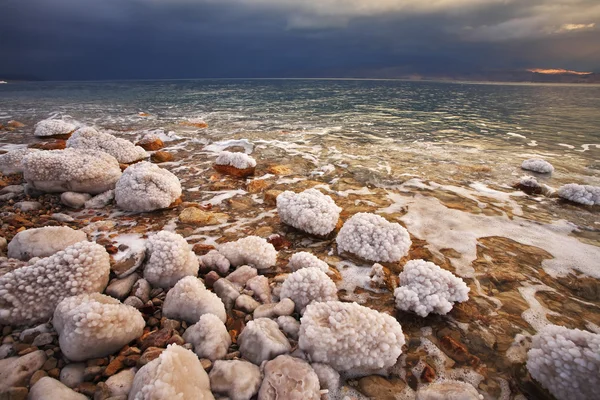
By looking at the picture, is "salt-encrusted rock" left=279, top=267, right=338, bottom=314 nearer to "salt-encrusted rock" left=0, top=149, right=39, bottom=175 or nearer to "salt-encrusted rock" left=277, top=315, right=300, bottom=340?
"salt-encrusted rock" left=277, top=315, right=300, bottom=340

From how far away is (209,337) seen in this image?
2.31 meters

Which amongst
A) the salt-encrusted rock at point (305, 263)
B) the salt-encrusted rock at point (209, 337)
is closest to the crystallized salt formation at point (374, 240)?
the salt-encrusted rock at point (305, 263)

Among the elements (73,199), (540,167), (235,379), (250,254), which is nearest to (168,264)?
(250,254)

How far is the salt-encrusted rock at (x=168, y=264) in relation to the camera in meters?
3.03

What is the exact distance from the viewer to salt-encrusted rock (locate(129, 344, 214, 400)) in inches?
68.2

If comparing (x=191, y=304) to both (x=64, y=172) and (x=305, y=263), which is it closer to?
(x=305, y=263)

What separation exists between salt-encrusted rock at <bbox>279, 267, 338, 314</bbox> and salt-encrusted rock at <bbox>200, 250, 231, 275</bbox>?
0.81m

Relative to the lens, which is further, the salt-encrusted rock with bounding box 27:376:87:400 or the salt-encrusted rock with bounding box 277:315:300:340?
the salt-encrusted rock with bounding box 277:315:300:340

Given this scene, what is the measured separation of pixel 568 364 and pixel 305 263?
232 centimetres

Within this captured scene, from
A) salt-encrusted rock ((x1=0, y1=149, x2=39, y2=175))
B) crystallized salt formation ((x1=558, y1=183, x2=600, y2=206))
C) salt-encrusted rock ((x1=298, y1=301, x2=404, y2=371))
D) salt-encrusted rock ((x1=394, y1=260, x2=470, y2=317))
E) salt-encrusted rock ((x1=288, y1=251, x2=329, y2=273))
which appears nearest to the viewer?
salt-encrusted rock ((x1=298, y1=301, x2=404, y2=371))

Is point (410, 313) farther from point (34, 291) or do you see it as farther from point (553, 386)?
point (34, 291)

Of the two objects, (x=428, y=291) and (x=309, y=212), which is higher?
(x=309, y=212)

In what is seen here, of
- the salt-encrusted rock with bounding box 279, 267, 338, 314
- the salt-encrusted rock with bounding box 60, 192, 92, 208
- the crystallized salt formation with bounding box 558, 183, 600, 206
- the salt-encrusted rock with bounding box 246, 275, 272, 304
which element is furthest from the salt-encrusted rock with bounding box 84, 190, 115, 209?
the crystallized salt formation with bounding box 558, 183, 600, 206

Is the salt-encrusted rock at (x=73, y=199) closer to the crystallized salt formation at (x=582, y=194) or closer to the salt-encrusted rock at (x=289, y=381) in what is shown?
the salt-encrusted rock at (x=289, y=381)
